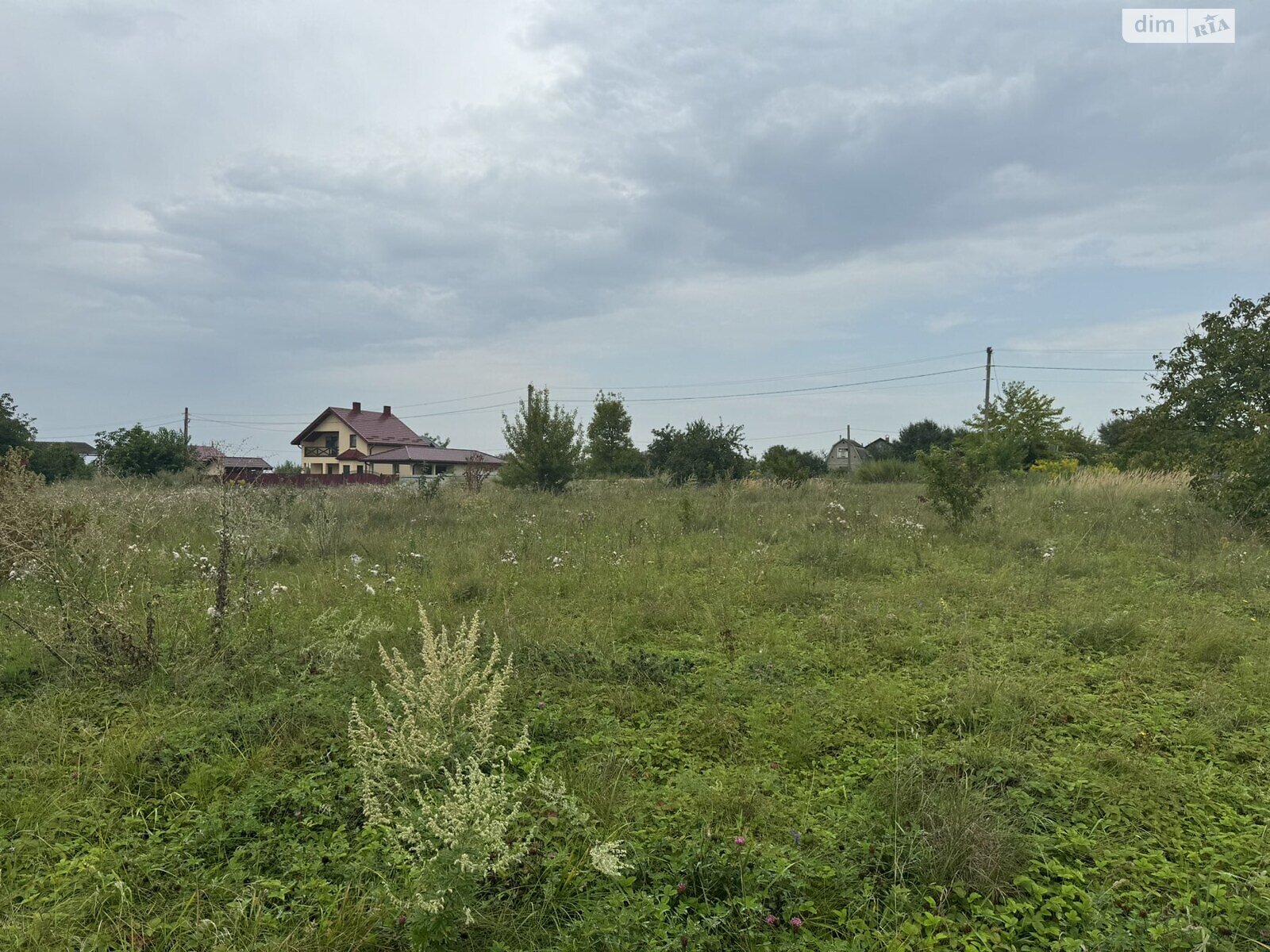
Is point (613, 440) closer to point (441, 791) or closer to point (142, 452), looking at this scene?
point (142, 452)

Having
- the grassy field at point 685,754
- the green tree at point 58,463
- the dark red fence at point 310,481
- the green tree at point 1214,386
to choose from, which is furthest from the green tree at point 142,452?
the green tree at point 1214,386

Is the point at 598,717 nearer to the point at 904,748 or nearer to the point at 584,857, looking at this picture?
the point at 584,857

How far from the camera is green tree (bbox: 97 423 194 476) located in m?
28.7

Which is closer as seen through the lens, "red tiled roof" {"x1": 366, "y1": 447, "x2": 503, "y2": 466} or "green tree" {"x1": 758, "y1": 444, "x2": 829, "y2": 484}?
"green tree" {"x1": 758, "y1": 444, "x2": 829, "y2": 484}

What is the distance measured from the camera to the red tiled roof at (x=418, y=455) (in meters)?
50.3

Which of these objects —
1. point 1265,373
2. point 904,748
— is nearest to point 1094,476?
point 1265,373

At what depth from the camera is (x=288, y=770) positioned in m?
3.13

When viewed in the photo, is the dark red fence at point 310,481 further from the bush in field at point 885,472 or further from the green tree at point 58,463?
the bush in field at point 885,472

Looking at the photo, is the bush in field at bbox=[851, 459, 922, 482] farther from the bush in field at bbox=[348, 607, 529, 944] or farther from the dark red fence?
the bush in field at bbox=[348, 607, 529, 944]

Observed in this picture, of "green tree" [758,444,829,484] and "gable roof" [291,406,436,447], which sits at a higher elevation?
"gable roof" [291,406,436,447]

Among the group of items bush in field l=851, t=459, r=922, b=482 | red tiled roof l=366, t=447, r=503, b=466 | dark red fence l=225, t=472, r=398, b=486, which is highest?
red tiled roof l=366, t=447, r=503, b=466

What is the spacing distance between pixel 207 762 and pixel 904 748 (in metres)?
3.42

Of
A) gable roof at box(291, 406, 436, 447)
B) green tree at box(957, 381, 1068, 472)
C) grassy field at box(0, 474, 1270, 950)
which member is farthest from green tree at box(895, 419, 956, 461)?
grassy field at box(0, 474, 1270, 950)

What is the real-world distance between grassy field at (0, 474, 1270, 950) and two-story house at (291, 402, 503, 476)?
45.8m
